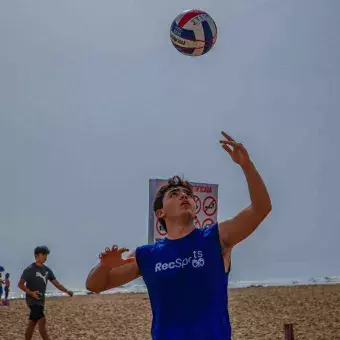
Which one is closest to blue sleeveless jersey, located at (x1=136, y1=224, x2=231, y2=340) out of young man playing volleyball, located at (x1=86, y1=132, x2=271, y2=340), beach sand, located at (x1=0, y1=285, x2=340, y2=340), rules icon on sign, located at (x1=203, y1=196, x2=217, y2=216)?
young man playing volleyball, located at (x1=86, y1=132, x2=271, y2=340)

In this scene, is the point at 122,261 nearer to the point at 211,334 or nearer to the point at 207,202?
the point at 211,334

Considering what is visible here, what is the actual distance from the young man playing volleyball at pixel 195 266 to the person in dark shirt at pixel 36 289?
7603mm

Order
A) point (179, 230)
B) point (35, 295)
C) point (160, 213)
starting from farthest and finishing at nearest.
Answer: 1. point (35, 295)
2. point (160, 213)
3. point (179, 230)

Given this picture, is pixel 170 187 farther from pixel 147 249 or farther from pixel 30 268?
pixel 30 268

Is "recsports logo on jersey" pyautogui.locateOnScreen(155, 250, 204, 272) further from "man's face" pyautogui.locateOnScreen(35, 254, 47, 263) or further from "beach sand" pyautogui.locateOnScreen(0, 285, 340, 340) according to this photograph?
"beach sand" pyautogui.locateOnScreen(0, 285, 340, 340)

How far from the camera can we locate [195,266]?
3857 mm

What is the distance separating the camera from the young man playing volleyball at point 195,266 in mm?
3781

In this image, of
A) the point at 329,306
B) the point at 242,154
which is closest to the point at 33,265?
the point at 242,154

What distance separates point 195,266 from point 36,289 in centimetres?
816

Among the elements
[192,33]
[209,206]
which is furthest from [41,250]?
[192,33]

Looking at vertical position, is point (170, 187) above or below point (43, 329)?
above

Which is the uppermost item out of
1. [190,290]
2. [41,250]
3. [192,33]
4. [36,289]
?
[192,33]

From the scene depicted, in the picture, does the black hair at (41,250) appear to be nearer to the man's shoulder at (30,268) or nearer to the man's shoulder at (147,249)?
the man's shoulder at (30,268)

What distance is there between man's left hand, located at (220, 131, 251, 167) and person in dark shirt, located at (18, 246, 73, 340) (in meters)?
7.97
